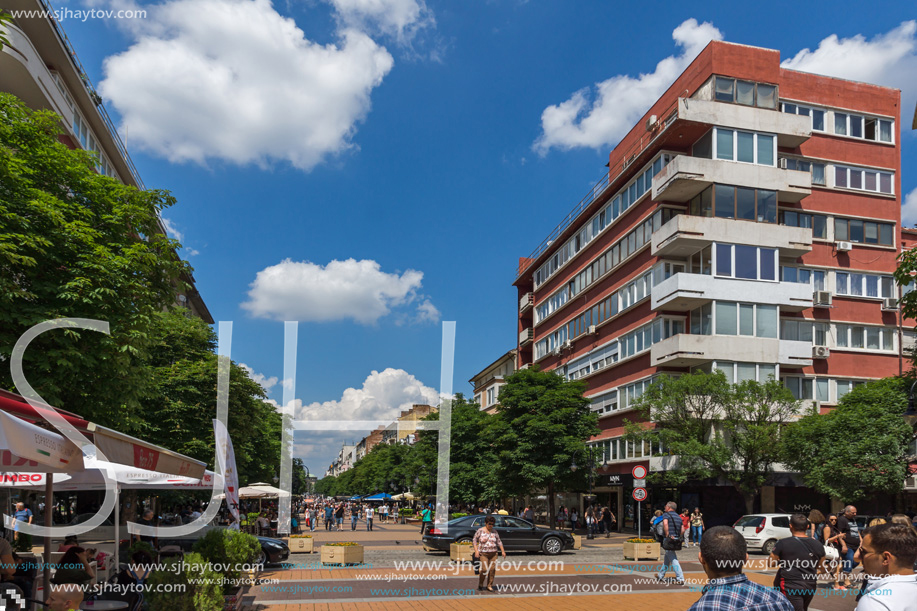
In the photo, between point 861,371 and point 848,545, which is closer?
point 848,545

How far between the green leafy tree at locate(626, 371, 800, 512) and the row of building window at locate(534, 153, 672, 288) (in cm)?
1233

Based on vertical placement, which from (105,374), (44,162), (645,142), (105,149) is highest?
(645,142)

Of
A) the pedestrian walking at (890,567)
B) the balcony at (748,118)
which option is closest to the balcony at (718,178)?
the balcony at (748,118)

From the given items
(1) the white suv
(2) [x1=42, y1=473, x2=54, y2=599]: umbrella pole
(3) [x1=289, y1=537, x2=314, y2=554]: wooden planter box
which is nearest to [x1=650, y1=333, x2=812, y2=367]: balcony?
(1) the white suv

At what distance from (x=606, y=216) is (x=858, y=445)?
73.9 feet

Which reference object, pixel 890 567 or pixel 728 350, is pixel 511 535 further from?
pixel 890 567

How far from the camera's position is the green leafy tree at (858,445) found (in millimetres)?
31547

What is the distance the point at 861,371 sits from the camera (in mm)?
42625

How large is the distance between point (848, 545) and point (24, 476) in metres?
15.9

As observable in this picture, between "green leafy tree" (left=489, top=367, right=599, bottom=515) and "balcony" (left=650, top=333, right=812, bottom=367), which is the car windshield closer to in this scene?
"balcony" (left=650, top=333, right=812, bottom=367)

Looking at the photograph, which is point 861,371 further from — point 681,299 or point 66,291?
point 66,291

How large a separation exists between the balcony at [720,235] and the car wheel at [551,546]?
1830cm

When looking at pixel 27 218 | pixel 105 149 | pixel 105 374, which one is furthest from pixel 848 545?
pixel 105 149

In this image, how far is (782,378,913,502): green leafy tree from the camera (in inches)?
1242
